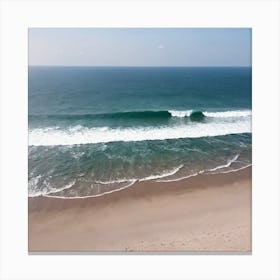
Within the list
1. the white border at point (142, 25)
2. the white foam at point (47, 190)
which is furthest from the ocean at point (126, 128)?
the white border at point (142, 25)

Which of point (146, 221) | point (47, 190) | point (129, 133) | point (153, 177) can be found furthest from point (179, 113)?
point (47, 190)

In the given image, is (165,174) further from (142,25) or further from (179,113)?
(142,25)

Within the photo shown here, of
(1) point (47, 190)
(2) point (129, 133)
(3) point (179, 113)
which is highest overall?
(3) point (179, 113)

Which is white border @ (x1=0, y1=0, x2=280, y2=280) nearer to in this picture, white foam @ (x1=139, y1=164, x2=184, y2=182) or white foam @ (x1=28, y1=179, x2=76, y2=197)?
white foam @ (x1=28, y1=179, x2=76, y2=197)

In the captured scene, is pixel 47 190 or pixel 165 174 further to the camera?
pixel 165 174

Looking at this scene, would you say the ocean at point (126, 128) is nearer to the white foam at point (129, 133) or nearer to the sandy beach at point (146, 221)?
the white foam at point (129, 133)
